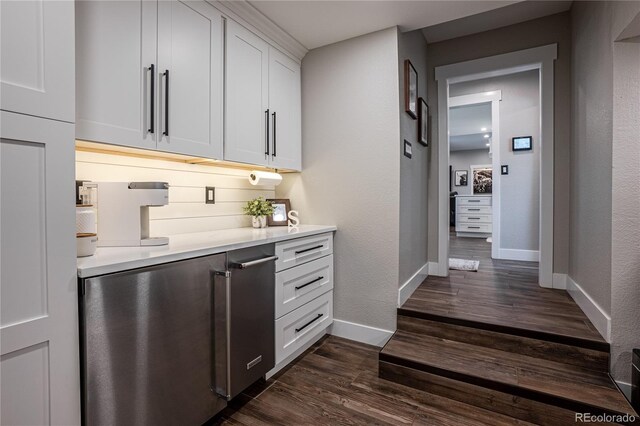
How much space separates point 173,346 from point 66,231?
0.64 meters

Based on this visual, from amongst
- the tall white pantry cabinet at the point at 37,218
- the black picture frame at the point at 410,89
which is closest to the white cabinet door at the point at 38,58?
the tall white pantry cabinet at the point at 37,218

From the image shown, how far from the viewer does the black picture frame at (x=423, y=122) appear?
2957 millimetres

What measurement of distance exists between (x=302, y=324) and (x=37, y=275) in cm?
157

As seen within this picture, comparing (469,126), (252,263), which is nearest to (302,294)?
(252,263)

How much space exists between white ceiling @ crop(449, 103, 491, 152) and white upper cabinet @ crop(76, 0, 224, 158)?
13.7ft

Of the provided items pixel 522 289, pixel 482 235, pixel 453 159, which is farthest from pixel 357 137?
pixel 453 159

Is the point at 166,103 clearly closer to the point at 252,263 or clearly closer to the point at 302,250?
the point at 252,263

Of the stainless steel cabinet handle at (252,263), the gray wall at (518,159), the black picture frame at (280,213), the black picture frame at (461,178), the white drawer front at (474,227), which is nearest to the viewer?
the stainless steel cabinet handle at (252,263)

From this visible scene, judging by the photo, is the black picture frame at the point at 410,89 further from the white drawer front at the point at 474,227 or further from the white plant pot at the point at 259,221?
the white drawer front at the point at 474,227

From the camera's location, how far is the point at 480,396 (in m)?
1.77

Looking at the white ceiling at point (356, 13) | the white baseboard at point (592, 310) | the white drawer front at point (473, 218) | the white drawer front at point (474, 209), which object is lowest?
the white baseboard at point (592, 310)

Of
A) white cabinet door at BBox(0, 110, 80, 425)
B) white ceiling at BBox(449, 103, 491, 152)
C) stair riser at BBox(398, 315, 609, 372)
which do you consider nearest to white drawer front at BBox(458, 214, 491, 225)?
white ceiling at BBox(449, 103, 491, 152)

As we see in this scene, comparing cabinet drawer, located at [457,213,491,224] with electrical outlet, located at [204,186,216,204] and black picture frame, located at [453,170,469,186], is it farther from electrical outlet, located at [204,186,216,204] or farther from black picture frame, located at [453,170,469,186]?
electrical outlet, located at [204,186,216,204]

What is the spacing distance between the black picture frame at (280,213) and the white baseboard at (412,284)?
1.12 meters
